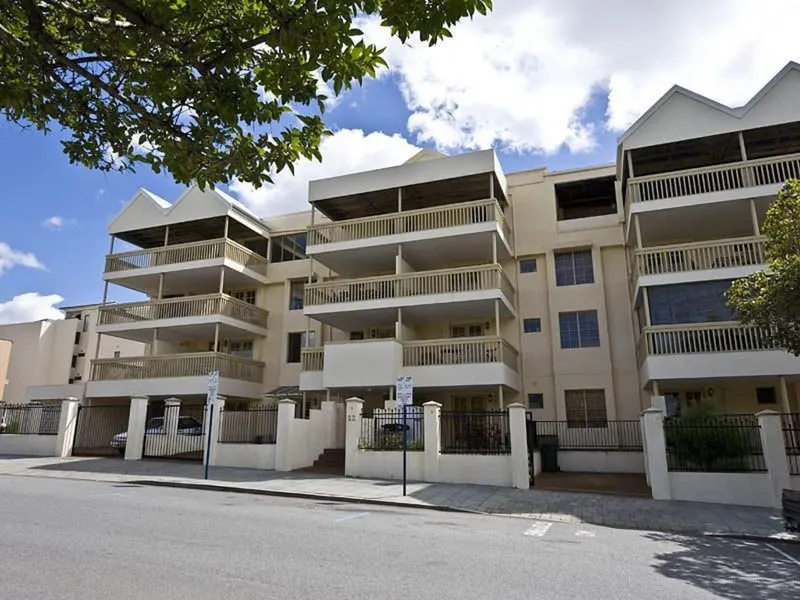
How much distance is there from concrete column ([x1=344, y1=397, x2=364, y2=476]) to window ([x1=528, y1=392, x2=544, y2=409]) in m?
7.75

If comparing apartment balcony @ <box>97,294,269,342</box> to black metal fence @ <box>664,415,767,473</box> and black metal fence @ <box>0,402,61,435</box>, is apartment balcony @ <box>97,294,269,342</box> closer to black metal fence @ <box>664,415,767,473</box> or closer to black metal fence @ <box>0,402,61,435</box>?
black metal fence @ <box>0,402,61,435</box>

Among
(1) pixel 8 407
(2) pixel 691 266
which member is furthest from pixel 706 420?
(1) pixel 8 407

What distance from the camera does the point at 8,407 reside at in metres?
22.0

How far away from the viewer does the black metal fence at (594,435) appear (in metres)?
19.3

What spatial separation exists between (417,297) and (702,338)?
932 cm

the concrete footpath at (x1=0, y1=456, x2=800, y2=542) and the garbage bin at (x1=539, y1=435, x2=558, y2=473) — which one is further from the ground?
the garbage bin at (x1=539, y1=435, x2=558, y2=473)

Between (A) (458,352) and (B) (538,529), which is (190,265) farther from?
(B) (538,529)

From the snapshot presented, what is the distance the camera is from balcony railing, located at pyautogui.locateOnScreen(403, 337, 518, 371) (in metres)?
19.1

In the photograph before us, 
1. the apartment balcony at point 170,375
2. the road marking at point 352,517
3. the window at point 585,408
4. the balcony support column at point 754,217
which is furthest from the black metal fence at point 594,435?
the apartment balcony at point 170,375

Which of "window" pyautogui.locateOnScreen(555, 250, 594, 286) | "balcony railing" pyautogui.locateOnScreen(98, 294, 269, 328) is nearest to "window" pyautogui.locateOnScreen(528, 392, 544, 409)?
"window" pyautogui.locateOnScreen(555, 250, 594, 286)

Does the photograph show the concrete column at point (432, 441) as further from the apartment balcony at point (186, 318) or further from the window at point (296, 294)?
the window at point (296, 294)

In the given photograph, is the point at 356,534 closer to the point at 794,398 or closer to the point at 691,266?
the point at 691,266

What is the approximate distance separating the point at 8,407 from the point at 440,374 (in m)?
17.2

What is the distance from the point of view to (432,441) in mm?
15492
